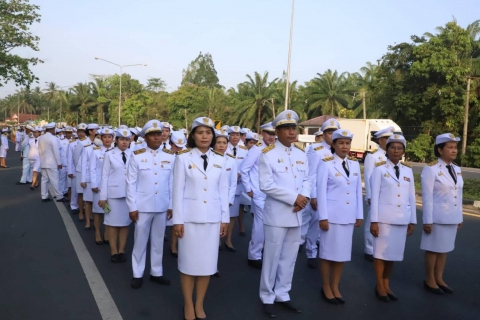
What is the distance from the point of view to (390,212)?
5.07m

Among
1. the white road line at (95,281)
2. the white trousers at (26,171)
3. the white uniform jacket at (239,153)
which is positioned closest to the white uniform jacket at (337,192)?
the white road line at (95,281)

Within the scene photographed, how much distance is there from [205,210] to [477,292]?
3563 mm

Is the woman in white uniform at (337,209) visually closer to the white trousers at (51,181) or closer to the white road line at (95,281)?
the white road line at (95,281)

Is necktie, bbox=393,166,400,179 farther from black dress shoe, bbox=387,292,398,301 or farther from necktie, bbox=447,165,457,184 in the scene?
black dress shoe, bbox=387,292,398,301

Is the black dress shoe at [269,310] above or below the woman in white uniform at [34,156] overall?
below

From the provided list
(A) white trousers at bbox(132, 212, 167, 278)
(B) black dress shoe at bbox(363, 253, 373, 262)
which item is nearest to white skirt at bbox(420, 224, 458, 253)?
(B) black dress shoe at bbox(363, 253, 373, 262)

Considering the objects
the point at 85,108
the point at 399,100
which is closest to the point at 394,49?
the point at 399,100

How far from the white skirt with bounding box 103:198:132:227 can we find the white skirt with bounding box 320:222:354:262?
2.86 meters

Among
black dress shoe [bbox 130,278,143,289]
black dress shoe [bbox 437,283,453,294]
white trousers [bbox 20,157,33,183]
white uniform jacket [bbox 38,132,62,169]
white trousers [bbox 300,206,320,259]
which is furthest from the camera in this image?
white trousers [bbox 20,157,33,183]

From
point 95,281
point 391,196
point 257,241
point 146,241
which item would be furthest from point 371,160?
point 95,281

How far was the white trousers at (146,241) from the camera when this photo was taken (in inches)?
213

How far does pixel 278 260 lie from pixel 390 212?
1402mm

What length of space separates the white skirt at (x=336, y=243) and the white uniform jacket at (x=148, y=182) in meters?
1.88

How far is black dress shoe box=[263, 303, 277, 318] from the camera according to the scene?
455 cm
